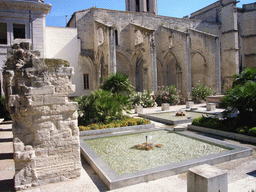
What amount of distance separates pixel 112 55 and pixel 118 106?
313 inches

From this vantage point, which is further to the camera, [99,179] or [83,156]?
[83,156]

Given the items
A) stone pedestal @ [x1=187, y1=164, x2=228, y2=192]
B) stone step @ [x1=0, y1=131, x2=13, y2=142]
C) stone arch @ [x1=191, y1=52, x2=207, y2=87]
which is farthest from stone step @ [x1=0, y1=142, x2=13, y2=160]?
stone arch @ [x1=191, y1=52, x2=207, y2=87]

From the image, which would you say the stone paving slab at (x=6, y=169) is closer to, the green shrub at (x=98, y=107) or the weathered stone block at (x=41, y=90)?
the weathered stone block at (x=41, y=90)

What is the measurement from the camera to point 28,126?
13.8 ft

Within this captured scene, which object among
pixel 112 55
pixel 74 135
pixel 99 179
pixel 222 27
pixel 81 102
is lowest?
pixel 99 179

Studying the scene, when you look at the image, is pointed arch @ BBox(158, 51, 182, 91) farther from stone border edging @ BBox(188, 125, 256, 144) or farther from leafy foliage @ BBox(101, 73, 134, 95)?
stone border edging @ BBox(188, 125, 256, 144)

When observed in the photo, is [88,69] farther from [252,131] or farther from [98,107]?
[252,131]

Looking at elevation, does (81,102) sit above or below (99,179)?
above

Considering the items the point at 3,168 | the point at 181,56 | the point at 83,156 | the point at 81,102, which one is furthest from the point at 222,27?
the point at 3,168

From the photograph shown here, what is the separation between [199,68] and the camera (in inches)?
896

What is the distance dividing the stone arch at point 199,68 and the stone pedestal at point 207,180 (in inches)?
777

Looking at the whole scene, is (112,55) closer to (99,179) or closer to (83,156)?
(83,156)

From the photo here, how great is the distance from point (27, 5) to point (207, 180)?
49.6ft

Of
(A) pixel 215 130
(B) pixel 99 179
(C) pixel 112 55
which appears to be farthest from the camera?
(C) pixel 112 55
